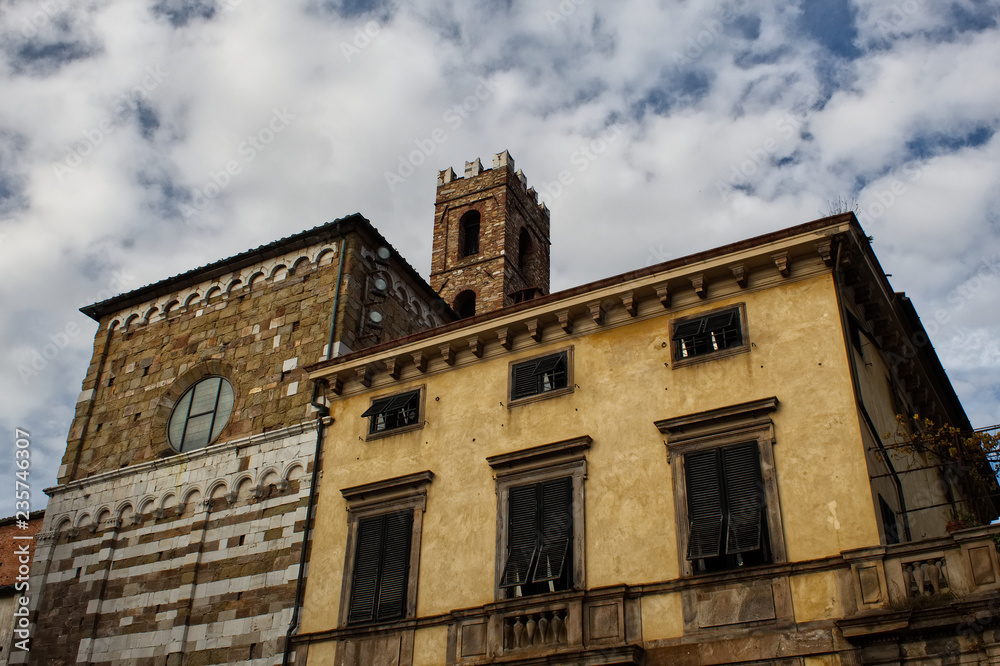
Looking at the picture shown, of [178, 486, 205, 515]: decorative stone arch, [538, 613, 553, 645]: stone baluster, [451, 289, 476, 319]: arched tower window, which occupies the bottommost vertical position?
[538, 613, 553, 645]: stone baluster

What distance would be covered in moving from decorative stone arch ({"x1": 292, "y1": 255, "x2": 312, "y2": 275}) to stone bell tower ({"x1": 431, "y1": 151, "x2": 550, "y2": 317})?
15627 millimetres

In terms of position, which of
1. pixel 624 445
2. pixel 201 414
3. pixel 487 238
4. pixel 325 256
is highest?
pixel 487 238

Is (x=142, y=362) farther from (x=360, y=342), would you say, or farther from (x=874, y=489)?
(x=874, y=489)

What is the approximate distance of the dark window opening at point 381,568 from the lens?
47.1 feet

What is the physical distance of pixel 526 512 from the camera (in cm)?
1391

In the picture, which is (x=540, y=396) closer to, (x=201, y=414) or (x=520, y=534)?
(x=520, y=534)

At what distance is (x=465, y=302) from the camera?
36.8m

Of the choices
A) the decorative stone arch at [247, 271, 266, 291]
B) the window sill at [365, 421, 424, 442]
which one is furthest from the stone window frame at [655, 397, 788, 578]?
the decorative stone arch at [247, 271, 266, 291]

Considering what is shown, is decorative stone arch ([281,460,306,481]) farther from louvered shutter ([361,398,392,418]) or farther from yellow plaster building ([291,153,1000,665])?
louvered shutter ([361,398,392,418])

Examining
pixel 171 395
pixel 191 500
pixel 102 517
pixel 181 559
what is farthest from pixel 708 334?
pixel 102 517

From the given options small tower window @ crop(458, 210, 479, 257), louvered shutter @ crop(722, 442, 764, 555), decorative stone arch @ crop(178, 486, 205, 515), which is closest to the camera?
louvered shutter @ crop(722, 442, 764, 555)

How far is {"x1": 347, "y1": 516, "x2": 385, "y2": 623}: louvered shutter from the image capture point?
47.6 ft

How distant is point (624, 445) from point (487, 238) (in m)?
25.3

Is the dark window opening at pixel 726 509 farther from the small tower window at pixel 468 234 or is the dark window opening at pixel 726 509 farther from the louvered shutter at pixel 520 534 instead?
the small tower window at pixel 468 234
